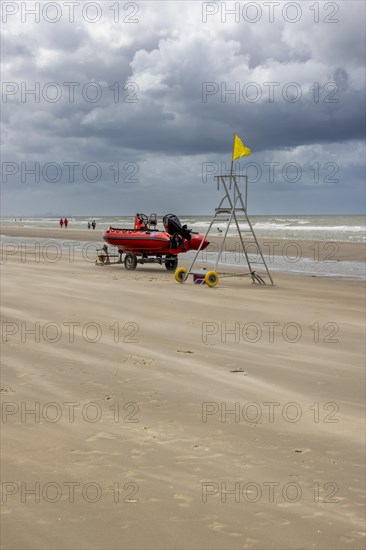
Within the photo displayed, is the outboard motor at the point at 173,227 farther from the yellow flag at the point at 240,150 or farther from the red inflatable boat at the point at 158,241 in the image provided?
the yellow flag at the point at 240,150

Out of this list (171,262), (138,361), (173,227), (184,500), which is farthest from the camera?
(171,262)

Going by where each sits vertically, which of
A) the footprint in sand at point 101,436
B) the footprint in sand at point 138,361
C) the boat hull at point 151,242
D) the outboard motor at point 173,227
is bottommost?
the footprint in sand at point 101,436

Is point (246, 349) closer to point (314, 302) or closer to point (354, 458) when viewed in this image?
point (354, 458)

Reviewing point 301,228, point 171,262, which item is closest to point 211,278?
point 171,262

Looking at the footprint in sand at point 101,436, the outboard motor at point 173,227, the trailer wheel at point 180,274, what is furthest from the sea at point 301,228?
the footprint in sand at point 101,436

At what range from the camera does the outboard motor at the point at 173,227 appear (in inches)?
667

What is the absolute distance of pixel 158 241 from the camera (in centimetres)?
1709

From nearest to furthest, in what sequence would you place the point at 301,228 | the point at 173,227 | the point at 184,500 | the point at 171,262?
the point at 184,500
the point at 173,227
the point at 171,262
the point at 301,228

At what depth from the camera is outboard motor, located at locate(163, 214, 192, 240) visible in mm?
16936

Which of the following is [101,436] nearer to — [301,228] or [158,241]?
[158,241]

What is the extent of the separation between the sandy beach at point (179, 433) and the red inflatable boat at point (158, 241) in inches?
335

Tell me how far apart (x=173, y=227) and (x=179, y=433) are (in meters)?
13.2

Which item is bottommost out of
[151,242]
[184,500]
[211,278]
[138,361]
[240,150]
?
[184,500]

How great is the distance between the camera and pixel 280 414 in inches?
182
